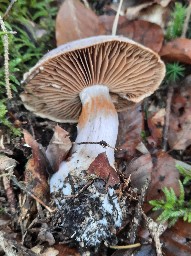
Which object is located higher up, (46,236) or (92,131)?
(92,131)

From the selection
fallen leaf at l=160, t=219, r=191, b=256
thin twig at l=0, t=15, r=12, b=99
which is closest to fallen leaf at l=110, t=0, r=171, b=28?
thin twig at l=0, t=15, r=12, b=99

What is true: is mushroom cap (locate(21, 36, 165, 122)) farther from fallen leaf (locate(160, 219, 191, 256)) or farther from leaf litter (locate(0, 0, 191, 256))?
fallen leaf (locate(160, 219, 191, 256))

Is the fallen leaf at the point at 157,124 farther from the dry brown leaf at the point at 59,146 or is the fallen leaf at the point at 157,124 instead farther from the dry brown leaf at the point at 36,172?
the dry brown leaf at the point at 36,172

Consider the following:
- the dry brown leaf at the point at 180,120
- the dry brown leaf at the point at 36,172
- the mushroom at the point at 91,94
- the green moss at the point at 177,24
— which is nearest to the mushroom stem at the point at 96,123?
the mushroom at the point at 91,94

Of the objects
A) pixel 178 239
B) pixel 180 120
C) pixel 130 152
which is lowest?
pixel 178 239

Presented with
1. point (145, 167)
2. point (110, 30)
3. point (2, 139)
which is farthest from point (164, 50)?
point (2, 139)

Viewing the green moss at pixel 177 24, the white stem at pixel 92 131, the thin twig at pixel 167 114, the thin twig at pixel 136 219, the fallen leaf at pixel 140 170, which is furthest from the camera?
the green moss at pixel 177 24

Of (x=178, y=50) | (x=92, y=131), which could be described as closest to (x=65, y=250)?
(x=92, y=131)

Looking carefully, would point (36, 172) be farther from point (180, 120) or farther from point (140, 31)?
point (140, 31)

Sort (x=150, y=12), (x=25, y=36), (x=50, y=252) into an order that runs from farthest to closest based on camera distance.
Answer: (x=150, y=12) < (x=25, y=36) < (x=50, y=252)
